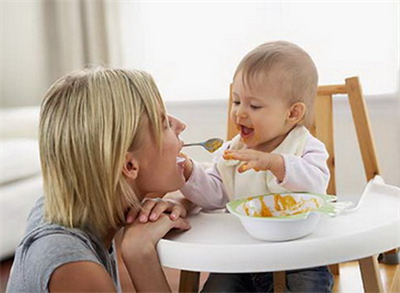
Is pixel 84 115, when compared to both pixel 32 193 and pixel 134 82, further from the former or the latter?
pixel 32 193

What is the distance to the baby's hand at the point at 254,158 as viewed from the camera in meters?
0.86

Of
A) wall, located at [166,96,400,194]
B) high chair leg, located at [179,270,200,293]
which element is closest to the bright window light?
wall, located at [166,96,400,194]

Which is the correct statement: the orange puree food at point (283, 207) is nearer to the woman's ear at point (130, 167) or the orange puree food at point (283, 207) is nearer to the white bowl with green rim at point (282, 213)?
the white bowl with green rim at point (282, 213)

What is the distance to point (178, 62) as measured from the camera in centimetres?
226

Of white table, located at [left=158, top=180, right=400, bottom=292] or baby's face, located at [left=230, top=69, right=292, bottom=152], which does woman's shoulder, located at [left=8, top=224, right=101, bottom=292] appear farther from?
baby's face, located at [left=230, top=69, right=292, bottom=152]

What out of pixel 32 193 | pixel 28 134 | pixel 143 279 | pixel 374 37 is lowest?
pixel 32 193

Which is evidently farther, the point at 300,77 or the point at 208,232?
the point at 300,77

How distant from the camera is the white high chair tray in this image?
29.2 inches

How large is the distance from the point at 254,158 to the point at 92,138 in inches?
9.6

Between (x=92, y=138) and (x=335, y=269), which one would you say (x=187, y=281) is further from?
(x=335, y=269)

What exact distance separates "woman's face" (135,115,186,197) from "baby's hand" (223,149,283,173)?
0.11 m

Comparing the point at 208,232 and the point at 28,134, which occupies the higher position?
the point at 208,232

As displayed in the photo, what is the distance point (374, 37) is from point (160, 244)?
1496 mm

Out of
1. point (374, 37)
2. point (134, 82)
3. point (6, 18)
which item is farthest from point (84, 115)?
point (6, 18)
